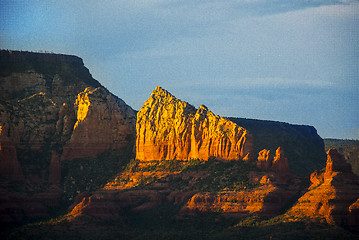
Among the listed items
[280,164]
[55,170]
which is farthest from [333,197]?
[55,170]

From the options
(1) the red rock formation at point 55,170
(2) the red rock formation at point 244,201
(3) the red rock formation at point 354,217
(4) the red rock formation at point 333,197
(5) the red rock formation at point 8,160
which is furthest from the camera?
(1) the red rock formation at point 55,170

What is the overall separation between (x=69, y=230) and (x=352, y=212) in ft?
153

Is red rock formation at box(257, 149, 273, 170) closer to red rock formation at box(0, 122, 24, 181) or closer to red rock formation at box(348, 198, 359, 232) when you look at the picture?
red rock formation at box(348, 198, 359, 232)

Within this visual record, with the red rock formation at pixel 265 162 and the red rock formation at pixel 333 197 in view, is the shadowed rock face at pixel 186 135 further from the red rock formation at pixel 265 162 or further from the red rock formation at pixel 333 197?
the red rock formation at pixel 333 197

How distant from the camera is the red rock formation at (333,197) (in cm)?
15325

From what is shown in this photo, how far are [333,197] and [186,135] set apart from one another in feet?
137

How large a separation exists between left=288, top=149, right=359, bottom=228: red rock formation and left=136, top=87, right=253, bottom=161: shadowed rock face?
764 inches

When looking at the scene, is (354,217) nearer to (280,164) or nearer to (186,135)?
(280,164)

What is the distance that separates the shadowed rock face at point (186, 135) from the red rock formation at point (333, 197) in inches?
764

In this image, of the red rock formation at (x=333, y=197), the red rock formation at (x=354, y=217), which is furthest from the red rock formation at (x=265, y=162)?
the red rock formation at (x=354, y=217)

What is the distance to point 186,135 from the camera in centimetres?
18900

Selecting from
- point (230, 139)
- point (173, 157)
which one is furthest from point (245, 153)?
point (173, 157)

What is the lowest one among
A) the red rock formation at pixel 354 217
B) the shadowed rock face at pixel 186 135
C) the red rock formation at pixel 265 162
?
the red rock formation at pixel 354 217

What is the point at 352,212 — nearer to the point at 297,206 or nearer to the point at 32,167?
the point at 297,206
